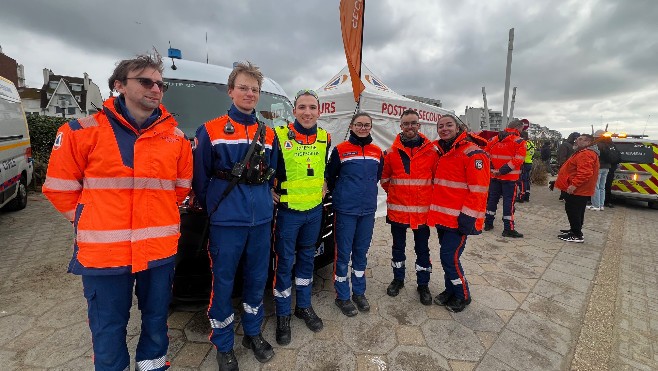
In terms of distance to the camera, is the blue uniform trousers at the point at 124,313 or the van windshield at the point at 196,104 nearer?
the blue uniform trousers at the point at 124,313

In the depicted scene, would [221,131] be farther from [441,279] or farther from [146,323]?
[441,279]

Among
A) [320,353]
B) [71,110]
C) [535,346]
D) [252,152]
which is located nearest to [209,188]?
[252,152]

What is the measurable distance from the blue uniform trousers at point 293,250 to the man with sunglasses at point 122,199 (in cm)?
88

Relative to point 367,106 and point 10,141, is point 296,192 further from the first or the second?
point 10,141

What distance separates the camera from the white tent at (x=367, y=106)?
6134 millimetres

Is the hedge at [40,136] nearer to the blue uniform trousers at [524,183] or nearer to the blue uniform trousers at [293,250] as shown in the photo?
the blue uniform trousers at [293,250]

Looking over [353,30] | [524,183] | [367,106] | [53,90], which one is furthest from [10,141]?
[53,90]

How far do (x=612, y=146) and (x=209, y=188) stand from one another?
10705 mm

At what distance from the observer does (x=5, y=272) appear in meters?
3.72

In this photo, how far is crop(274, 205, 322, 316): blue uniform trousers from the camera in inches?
101

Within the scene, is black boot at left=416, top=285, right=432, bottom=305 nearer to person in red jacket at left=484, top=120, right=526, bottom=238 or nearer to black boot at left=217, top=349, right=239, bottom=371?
black boot at left=217, top=349, right=239, bottom=371

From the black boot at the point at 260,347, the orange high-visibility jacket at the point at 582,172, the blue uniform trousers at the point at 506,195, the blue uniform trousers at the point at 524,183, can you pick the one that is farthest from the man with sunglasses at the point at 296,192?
the blue uniform trousers at the point at 524,183

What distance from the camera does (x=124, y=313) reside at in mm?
1815

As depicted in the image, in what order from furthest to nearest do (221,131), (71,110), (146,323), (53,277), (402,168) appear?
(71,110) < (53,277) < (402,168) < (221,131) < (146,323)
